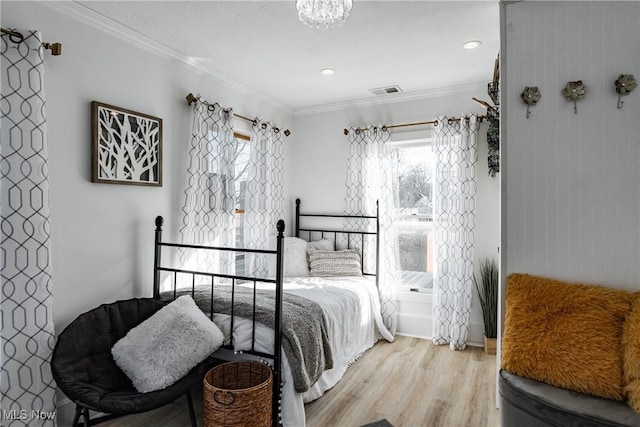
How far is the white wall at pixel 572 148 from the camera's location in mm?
1765

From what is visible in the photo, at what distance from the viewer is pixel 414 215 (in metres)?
3.82

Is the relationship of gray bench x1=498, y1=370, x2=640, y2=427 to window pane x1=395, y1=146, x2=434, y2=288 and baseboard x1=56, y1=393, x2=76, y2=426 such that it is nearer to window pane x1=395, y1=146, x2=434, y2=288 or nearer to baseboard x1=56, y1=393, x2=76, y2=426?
window pane x1=395, y1=146, x2=434, y2=288

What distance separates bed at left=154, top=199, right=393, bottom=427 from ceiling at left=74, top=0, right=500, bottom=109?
51.5 inches

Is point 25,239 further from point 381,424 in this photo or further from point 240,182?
point 381,424

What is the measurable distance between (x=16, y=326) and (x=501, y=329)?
255 cm

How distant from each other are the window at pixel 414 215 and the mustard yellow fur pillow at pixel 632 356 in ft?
7.13

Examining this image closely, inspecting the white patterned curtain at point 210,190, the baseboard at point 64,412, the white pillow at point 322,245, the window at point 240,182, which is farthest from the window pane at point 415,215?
the baseboard at point 64,412

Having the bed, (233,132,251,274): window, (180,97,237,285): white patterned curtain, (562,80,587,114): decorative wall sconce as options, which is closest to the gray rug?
the bed

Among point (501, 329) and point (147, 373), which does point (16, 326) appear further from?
point (501, 329)

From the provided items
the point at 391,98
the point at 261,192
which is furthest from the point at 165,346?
the point at 391,98

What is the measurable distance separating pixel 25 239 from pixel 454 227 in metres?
3.18

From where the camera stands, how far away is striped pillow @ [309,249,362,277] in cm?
373

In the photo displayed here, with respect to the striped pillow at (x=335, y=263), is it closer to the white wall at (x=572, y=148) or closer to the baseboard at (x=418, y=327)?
the baseboard at (x=418, y=327)

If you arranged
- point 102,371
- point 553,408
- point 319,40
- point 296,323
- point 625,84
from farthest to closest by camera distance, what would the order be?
point 319,40, point 296,323, point 102,371, point 625,84, point 553,408
